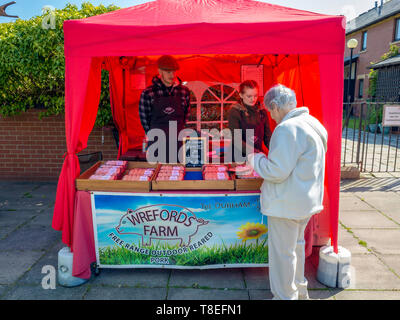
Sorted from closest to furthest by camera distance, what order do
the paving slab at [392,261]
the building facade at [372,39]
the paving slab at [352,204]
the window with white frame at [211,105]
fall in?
1. the paving slab at [392,261]
2. the paving slab at [352,204]
3. the window with white frame at [211,105]
4. the building facade at [372,39]

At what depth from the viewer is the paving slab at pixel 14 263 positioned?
3416 mm

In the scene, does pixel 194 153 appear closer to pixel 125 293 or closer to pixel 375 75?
pixel 125 293

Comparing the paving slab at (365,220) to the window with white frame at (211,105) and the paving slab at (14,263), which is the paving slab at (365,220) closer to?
the window with white frame at (211,105)

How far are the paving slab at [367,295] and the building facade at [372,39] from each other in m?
18.6

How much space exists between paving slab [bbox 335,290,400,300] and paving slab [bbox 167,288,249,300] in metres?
0.88

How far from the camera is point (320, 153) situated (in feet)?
8.36

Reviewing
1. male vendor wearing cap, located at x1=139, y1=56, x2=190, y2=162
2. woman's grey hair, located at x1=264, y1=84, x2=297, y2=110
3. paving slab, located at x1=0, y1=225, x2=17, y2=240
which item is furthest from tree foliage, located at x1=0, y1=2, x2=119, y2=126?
woman's grey hair, located at x1=264, y1=84, x2=297, y2=110

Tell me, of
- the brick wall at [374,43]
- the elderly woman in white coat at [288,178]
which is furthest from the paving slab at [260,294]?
the brick wall at [374,43]

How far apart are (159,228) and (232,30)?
6.52 feet

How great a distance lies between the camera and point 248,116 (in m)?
4.54

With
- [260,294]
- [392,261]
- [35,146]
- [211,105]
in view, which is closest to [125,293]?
[260,294]

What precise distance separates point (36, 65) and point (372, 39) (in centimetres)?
2399

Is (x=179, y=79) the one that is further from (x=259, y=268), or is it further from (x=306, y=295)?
(x=306, y=295)

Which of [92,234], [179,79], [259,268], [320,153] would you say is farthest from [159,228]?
[179,79]
